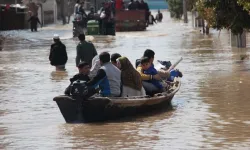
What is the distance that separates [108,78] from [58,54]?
10.8 m

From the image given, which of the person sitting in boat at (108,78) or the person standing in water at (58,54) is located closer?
the person sitting in boat at (108,78)

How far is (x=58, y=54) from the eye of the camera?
26.8 m

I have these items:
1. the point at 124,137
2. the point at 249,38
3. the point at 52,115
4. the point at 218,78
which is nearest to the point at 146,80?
the point at 52,115

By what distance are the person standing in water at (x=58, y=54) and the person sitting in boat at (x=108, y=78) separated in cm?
1021

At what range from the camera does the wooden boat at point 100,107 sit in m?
15.4

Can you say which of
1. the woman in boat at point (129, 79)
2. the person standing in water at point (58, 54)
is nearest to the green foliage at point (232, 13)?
the person standing in water at point (58, 54)

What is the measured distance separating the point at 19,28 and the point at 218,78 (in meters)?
38.5

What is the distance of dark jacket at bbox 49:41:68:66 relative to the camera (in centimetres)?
2662

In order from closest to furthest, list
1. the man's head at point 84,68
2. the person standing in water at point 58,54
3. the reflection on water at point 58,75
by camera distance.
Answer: the man's head at point 84,68 < the reflection on water at point 58,75 < the person standing in water at point 58,54

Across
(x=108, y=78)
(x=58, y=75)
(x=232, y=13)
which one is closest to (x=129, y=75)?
(x=108, y=78)

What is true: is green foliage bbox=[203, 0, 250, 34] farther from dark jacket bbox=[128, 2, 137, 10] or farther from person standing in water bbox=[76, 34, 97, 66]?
dark jacket bbox=[128, 2, 137, 10]

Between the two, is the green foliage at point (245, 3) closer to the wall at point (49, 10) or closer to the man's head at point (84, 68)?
the man's head at point (84, 68)

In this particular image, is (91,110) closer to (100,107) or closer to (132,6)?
(100,107)

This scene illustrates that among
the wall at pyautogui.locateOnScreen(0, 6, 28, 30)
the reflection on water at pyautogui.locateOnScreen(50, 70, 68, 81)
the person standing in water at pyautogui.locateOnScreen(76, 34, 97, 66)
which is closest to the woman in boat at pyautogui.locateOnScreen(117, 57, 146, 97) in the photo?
the person standing in water at pyautogui.locateOnScreen(76, 34, 97, 66)
